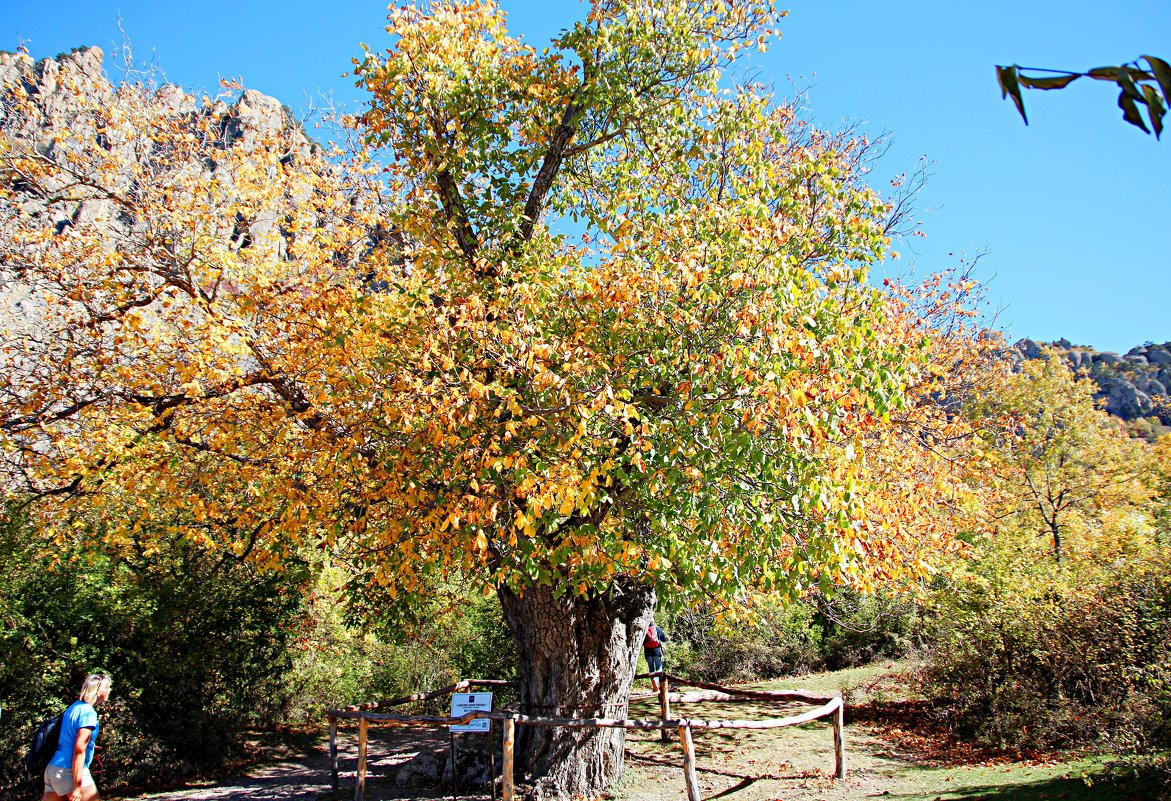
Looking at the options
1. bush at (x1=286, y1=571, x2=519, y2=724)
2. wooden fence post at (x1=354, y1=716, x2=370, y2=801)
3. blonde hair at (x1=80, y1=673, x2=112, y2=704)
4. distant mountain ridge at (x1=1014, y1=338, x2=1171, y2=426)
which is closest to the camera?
blonde hair at (x1=80, y1=673, x2=112, y2=704)

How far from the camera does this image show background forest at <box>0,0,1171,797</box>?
6879 millimetres

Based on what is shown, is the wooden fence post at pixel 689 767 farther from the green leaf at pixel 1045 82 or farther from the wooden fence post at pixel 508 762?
the green leaf at pixel 1045 82

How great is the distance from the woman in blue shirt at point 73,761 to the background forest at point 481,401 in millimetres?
2357

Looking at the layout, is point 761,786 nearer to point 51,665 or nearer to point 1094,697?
point 1094,697

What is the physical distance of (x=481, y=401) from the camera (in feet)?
24.3

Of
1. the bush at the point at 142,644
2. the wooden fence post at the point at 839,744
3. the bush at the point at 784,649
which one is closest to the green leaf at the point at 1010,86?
the wooden fence post at the point at 839,744

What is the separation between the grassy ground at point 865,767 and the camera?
7.37 metres

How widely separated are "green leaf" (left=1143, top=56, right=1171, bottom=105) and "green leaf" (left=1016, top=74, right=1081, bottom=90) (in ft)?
0.54

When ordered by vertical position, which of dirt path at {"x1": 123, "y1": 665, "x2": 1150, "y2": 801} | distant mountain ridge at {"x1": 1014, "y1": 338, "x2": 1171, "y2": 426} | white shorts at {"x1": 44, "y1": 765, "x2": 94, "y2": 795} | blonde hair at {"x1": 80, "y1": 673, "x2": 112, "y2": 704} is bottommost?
dirt path at {"x1": 123, "y1": 665, "x2": 1150, "y2": 801}

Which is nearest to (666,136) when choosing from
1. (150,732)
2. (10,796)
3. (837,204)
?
(837,204)

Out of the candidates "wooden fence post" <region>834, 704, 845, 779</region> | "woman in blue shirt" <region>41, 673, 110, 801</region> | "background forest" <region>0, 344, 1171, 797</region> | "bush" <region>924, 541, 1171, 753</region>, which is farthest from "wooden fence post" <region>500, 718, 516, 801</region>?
"bush" <region>924, 541, 1171, 753</region>

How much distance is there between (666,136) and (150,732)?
11291 millimetres

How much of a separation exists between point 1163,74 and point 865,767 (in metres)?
10.0

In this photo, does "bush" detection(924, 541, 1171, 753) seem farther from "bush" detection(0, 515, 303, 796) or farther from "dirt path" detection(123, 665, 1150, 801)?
"bush" detection(0, 515, 303, 796)
